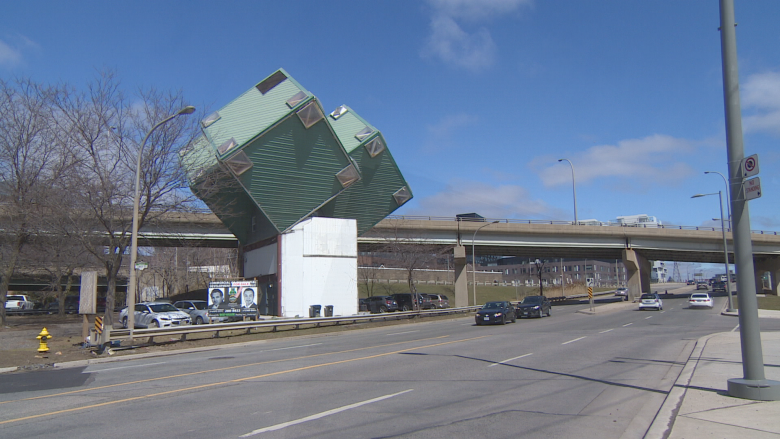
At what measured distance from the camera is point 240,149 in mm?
34781

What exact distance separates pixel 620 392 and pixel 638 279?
5703 centimetres

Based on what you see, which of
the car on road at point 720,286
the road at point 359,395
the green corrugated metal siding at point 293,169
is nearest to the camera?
the road at point 359,395

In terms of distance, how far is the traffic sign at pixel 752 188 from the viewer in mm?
8438

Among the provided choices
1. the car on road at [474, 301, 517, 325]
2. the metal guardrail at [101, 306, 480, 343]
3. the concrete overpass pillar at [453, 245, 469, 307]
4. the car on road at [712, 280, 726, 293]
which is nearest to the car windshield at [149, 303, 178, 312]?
the metal guardrail at [101, 306, 480, 343]

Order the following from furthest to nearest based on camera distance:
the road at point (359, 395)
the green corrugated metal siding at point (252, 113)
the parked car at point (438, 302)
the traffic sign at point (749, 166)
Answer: the parked car at point (438, 302), the green corrugated metal siding at point (252, 113), the traffic sign at point (749, 166), the road at point (359, 395)

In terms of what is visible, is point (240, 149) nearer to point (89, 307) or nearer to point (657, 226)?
point (89, 307)

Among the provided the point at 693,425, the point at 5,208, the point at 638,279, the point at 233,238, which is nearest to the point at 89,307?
the point at 5,208

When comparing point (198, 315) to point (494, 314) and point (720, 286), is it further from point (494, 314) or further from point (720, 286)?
point (720, 286)

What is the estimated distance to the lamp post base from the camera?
8344mm

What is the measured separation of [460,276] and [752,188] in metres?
49.7

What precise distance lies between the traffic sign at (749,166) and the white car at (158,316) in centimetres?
2720

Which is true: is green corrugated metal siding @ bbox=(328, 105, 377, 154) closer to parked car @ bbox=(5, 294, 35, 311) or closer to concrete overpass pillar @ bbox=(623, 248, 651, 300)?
concrete overpass pillar @ bbox=(623, 248, 651, 300)

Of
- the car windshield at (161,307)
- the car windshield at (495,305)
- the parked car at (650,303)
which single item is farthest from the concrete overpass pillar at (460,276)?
the car windshield at (161,307)

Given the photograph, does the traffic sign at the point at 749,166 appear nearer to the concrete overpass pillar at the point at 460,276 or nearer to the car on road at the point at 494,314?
the car on road at the point at 494,314
